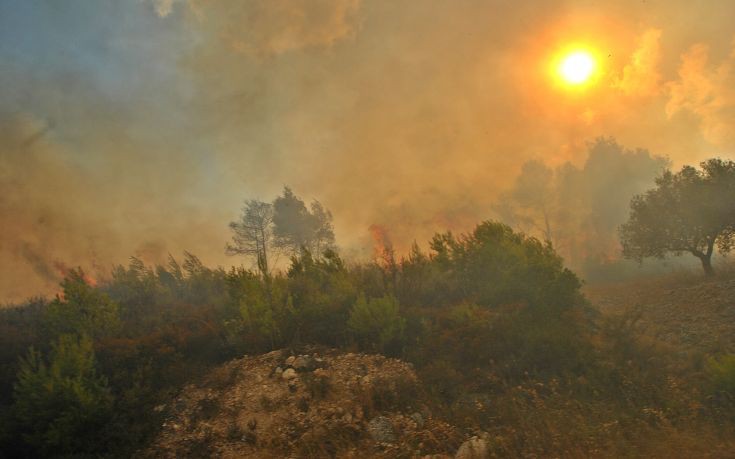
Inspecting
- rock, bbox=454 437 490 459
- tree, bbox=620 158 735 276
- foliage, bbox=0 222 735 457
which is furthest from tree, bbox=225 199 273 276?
rock, bbox=454 437 490 459

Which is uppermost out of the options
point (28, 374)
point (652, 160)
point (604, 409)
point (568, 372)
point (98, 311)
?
point (652, 160)

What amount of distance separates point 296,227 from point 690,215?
111 ft

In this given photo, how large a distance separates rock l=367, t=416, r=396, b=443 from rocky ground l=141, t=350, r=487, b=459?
0.07 feet

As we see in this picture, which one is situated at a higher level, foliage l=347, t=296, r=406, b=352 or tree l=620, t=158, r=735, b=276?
tree l=620, t=158, r=735, b=276

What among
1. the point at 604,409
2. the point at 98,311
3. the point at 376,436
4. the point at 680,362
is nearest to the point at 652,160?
the point at 680,362

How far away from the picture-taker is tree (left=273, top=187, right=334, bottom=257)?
1722 inches

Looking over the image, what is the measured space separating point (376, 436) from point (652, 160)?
164 ft

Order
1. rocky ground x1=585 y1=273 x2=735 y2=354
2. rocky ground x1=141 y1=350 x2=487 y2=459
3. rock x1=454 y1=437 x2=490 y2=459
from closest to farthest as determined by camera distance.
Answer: rock x1=454 y1=437 x2=490 y2=459 → rocky ground x1=141 y1=350 x2=487 y2=459 → rocky ground x1=585 y1=273 x2=735 y2=354

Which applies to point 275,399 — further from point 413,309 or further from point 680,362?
point 680,362

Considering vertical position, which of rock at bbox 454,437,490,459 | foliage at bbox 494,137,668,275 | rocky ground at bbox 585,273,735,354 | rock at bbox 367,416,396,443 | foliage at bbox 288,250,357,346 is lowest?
rock at bbox 454,437,490,459

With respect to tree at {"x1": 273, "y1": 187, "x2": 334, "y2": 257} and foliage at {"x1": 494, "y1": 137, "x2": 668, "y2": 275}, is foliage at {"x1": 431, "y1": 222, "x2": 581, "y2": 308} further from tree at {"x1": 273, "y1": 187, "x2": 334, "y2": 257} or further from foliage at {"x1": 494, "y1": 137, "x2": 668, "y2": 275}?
tree at {"x1": 273, "y1": 187, "x2": 334, "y2": 257}

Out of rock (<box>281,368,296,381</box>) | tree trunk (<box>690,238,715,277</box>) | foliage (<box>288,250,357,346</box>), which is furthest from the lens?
tree trunk (<box>690,238,715,277</box>)

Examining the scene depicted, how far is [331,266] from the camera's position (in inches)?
685

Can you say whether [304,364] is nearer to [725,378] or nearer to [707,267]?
[725,378]
